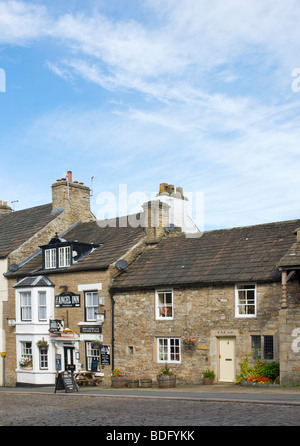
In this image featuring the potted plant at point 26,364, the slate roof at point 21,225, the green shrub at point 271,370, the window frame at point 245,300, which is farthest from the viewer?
the slate roof at point 21,225

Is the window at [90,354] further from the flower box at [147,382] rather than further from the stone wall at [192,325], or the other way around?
the flower box at [147,382]

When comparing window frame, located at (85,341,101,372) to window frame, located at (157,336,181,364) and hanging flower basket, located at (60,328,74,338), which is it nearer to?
hanging flower basket, located at (60,328,74,338)

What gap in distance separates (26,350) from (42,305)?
9.77 feet

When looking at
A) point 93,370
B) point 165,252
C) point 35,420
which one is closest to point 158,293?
point 165,252

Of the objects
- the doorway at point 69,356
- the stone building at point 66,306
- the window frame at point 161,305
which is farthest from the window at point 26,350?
the window frame at point 161,305

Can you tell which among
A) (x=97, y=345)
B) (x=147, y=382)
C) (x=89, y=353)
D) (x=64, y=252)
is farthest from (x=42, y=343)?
(x=147, y=382)

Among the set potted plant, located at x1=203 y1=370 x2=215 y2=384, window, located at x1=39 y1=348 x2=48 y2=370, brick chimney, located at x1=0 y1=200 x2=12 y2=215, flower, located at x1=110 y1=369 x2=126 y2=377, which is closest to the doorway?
window, located at x1=39 y1=348 x2=48 y2=370

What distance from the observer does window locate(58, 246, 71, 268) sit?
31094mm

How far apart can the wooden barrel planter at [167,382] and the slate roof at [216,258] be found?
13.1ft

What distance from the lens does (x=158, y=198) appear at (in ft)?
104

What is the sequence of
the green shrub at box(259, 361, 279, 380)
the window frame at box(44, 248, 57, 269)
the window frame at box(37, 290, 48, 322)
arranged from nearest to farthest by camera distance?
1. the green shrub at box(259, 361, 279, 380)
2. the window frame at box(37, 290, 48, 322)
3. the window frame at box(44, 248, 57, 269)

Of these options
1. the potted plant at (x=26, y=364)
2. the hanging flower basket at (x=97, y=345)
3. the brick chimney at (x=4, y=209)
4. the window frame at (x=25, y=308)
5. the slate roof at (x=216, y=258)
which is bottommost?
the potted plant at (x=26, y=364)

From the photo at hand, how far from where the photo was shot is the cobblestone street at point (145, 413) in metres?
13.9

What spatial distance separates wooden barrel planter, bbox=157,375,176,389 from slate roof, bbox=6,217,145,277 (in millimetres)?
6494
